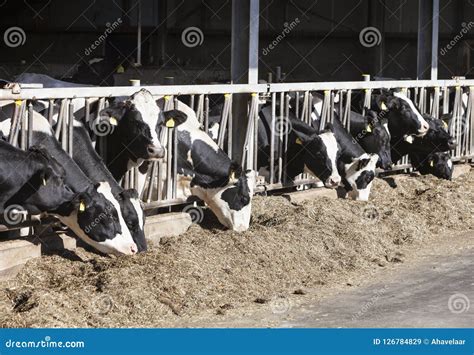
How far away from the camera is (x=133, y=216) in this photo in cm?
840

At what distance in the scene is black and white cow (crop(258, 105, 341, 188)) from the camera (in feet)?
38.5

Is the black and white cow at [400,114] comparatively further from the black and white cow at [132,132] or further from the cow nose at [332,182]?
the black and white cow at [132,132]

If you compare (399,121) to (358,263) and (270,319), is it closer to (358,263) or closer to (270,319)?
(358,263)

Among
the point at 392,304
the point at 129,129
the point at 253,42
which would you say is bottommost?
the point at 392,304

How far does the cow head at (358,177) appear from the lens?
12.1 metres

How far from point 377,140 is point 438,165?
4.86ft

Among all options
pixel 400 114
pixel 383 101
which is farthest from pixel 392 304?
pixel 400 114

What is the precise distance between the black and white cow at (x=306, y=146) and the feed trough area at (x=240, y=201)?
19mm

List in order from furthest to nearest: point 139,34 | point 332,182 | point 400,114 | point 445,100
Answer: point 139,34, point 445,100, point 400,114, point 332,182

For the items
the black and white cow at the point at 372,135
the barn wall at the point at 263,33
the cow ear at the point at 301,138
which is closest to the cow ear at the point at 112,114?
the cow ear at the point at 301,138

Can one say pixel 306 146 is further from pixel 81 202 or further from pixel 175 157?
pixel 81 202

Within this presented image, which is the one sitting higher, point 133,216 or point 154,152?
point 154,152

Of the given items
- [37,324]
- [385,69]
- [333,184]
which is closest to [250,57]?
[333,184]

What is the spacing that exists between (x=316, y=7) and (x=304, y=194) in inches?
496
